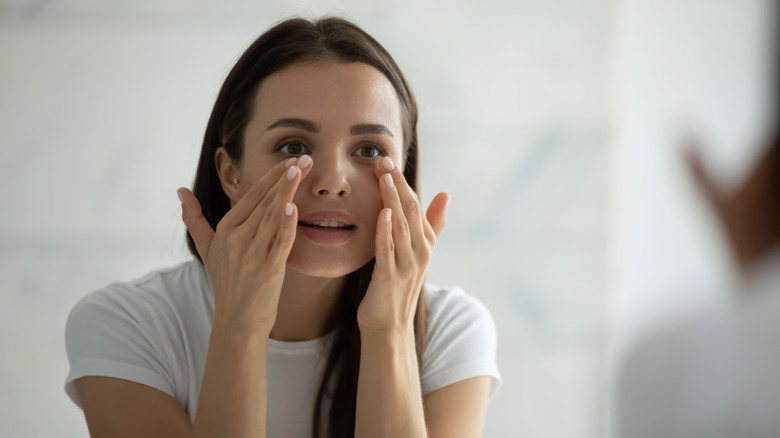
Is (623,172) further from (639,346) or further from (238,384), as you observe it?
(238,384)

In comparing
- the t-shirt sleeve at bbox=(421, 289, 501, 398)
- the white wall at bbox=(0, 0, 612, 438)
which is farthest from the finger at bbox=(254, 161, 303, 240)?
the white wall at bbox=(0, 0, 612, 438)

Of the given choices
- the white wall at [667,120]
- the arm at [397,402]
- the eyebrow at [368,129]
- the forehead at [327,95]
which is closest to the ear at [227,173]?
the forehead at [327,95]

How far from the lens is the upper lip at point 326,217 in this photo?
40.3 inches

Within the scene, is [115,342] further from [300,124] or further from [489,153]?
[489,153]

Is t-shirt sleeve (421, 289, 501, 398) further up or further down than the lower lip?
further down

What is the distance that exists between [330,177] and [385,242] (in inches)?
4.9

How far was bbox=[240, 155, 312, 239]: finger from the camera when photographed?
95cm

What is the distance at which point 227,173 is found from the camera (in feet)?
3.77

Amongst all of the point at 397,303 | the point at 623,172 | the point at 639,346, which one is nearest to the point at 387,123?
the point at 397,303

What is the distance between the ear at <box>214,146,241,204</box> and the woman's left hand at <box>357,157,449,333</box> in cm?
25

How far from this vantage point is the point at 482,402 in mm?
1136

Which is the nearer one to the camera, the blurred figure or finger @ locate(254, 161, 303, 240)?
the blurred figure

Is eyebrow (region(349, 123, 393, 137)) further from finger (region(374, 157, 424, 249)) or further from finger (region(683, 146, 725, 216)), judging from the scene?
finger (region(683, 146, 725, 216))

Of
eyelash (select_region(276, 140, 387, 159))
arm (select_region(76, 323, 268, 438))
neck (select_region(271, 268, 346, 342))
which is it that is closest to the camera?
arm (select_region(76, 323, 268, 438))
